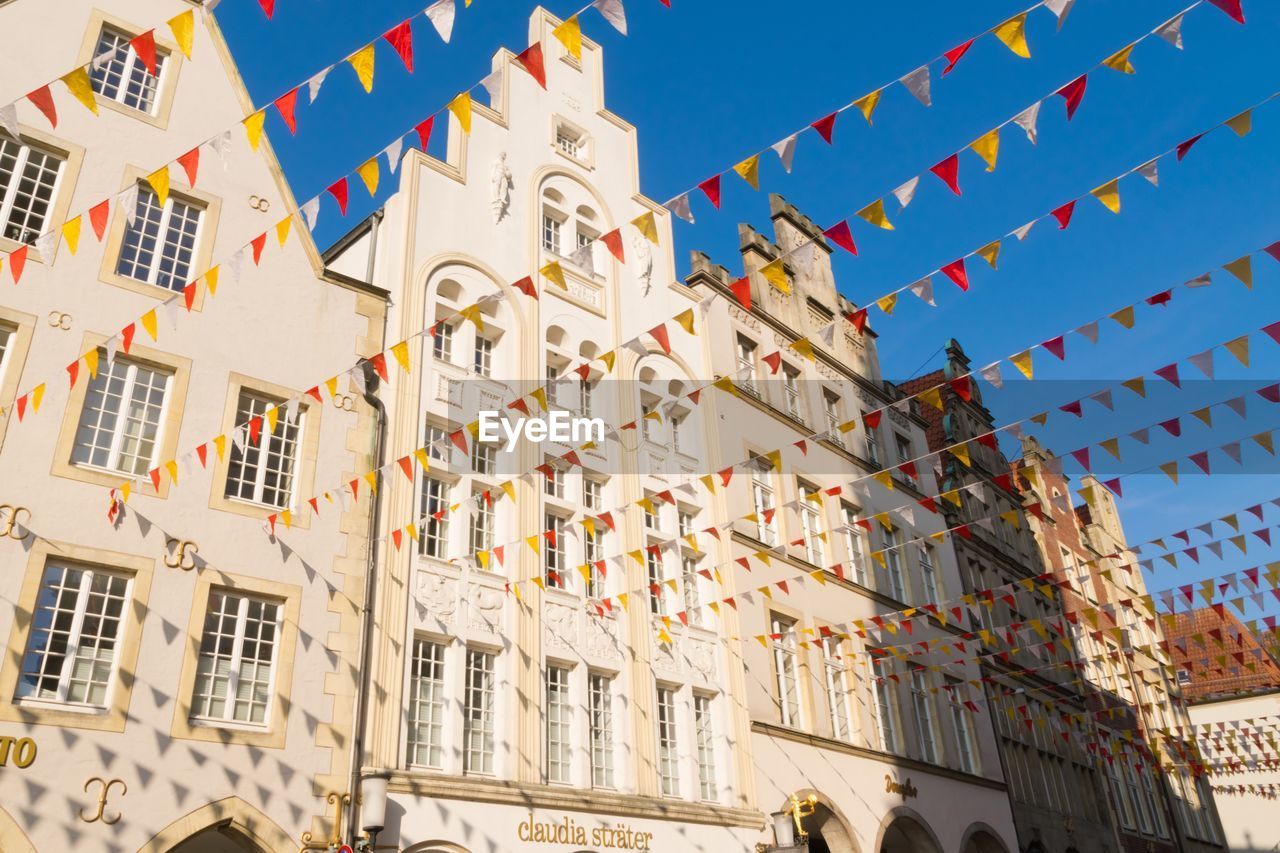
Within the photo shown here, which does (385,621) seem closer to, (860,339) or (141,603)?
(141,603)

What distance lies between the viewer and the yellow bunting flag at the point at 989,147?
428 inches

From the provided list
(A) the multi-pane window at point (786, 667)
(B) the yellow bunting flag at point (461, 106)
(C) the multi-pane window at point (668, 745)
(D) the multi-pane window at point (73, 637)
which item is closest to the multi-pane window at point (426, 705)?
(D) the multi-pane window at point (73, 637)

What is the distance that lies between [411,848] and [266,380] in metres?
7.41

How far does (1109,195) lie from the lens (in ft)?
37.6

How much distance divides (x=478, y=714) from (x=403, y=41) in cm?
1111

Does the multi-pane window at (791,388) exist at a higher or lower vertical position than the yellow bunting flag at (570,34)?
higher

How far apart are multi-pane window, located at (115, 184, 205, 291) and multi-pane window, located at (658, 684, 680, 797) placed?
11.5 meters

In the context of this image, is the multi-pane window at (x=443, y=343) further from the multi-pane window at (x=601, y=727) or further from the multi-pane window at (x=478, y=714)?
the multi-pane window at (x=601, y=727)

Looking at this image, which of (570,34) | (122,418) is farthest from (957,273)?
(122,418)

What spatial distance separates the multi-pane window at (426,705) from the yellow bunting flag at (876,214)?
32.0ft

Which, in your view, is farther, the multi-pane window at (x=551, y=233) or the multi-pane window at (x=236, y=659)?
the multi-pane window at (x=551, y=233)

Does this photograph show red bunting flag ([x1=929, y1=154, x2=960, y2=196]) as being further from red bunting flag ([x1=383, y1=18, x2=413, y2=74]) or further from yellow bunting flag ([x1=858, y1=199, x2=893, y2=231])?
red bunting flag ([x1=383, y1=18, x2=413, y2=74])

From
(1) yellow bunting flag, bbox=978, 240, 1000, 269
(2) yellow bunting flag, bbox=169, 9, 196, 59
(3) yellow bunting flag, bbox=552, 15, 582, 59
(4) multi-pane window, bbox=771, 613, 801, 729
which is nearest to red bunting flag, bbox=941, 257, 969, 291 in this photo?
(1) yellow bunting flag, bbox=978, 240, 1000, 269

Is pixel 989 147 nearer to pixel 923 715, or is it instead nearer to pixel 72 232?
pixel 72 232
